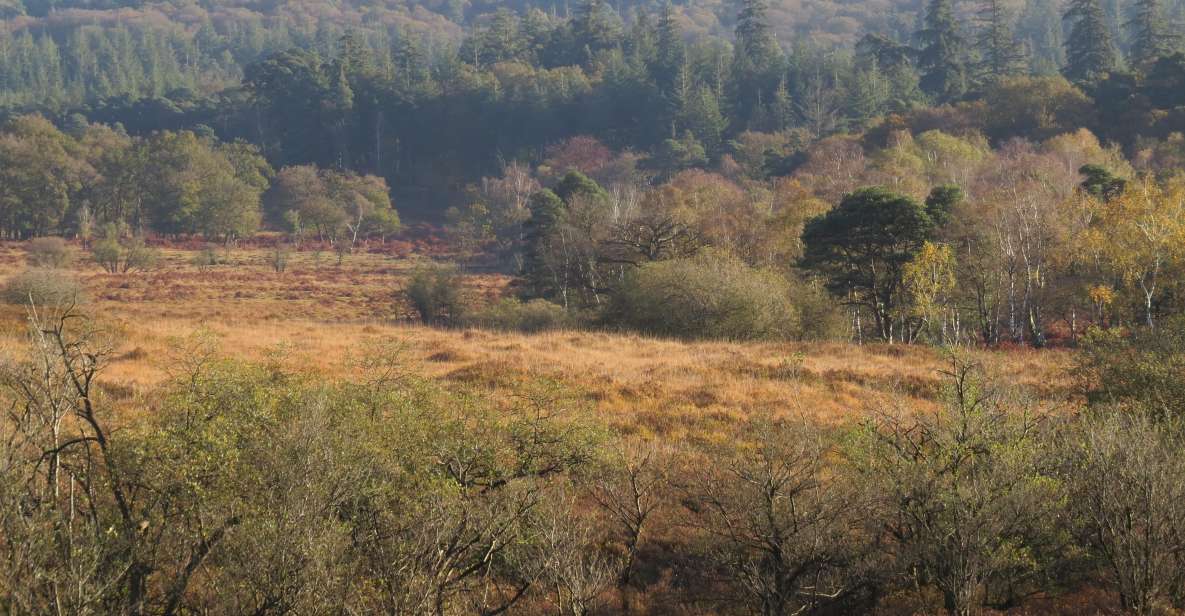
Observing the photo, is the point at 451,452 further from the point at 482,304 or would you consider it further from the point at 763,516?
the point at 482,304

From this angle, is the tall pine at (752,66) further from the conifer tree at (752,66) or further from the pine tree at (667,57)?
the pine tree at (667,57)

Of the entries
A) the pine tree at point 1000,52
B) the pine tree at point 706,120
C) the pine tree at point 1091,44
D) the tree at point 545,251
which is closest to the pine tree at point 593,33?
the pine tree at point 706,120

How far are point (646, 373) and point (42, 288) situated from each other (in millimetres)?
28317

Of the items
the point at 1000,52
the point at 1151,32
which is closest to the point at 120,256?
the point at 1000,52

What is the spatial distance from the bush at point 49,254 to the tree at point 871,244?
2134 inches

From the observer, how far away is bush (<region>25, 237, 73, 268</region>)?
64.1 m

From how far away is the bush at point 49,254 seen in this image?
2525 inches

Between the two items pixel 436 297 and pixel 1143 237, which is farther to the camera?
pixel 436 297

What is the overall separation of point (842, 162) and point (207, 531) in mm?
62346

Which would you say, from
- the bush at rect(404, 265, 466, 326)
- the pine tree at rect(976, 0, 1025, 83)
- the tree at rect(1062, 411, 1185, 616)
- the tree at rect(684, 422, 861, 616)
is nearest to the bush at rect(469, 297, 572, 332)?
the bush at rect(404, 265, 466, 326)

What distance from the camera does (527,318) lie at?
128ft

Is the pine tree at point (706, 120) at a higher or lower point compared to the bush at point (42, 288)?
higher

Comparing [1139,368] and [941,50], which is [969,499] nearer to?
[1139,368]

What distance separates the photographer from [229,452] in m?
9.79
